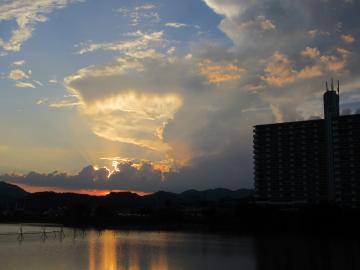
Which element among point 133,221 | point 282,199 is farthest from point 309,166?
point 133,221

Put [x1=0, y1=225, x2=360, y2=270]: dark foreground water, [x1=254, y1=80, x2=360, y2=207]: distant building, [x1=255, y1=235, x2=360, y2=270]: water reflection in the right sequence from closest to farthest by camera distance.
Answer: [x1=255, y1=235, x2=360, y2=270]: water reflection
[x1=0, y1=225, x2=360, y2=270]: dark foreground water
[x1=254, y1=80, x2=360, y2=207]: distant building

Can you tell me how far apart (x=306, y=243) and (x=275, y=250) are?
925cm

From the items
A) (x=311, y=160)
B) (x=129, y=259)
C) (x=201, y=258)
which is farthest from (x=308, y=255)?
(x=311, y=160)

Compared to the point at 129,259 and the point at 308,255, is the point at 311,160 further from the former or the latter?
the point at 129,259

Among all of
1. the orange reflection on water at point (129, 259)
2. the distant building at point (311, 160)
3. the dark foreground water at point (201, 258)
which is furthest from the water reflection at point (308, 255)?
the distant building at point (311, 160)

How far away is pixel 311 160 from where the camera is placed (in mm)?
105562

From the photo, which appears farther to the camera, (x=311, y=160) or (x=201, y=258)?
(x=311, y=160)

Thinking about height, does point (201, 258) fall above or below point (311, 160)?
below

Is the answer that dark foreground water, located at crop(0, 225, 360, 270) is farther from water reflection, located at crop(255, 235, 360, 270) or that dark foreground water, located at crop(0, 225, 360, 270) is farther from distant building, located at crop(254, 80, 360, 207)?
distant building, located at crop(254, 80, 360, 207)

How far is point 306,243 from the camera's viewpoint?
54594mm

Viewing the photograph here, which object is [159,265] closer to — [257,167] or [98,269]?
[98,269]

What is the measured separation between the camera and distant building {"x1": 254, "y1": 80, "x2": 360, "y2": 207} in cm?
9744

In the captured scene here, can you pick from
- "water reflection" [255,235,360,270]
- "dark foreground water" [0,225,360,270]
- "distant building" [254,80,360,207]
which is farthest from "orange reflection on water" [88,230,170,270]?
"distant building" [254,80,360,207]

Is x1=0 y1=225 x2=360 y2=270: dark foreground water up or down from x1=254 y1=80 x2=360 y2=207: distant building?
down
